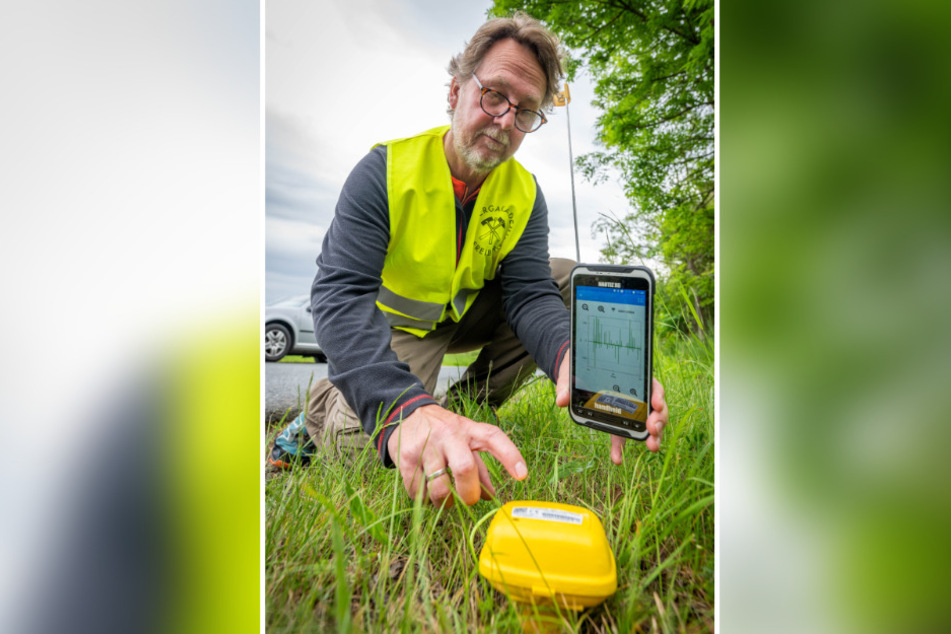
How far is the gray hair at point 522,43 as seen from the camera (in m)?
0.73

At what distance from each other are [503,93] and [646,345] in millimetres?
442

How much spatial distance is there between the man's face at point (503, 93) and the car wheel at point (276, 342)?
0.40 m

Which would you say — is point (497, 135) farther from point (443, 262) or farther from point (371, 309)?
point (371, 309)

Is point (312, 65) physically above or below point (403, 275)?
above

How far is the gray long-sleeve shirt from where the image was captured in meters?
0.69

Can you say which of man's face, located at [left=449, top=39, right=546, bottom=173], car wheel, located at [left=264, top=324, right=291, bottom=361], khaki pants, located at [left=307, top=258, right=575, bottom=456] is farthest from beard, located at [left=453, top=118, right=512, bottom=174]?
car wheel, located at [left=264, top=324, right=291, bottom=361]

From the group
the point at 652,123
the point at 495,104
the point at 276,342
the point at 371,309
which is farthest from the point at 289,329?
the point at 652,123

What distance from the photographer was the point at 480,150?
0.79 metres
